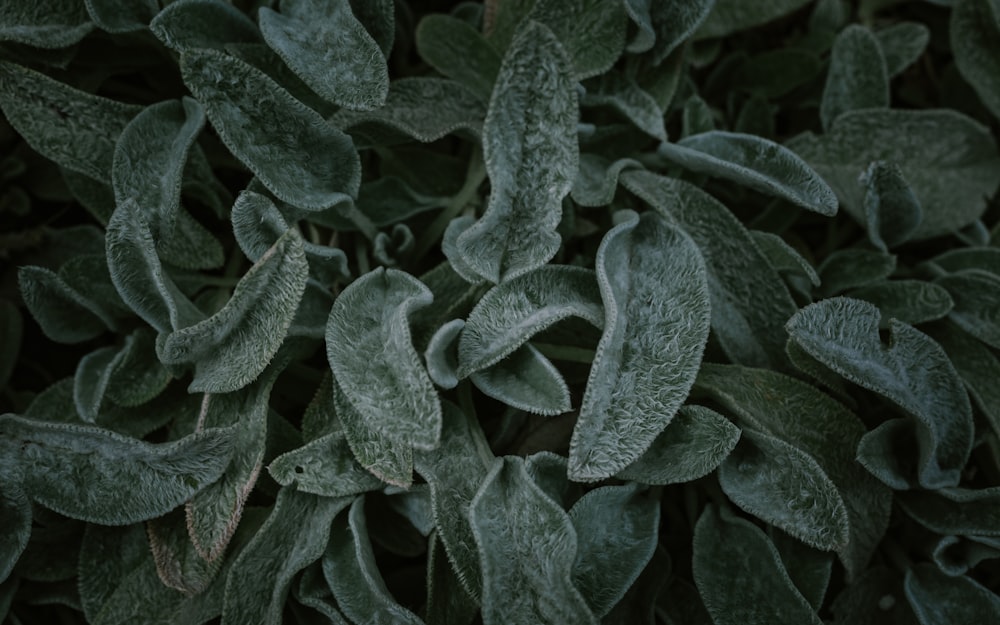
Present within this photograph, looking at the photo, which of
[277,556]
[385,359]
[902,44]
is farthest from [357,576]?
[902,44]

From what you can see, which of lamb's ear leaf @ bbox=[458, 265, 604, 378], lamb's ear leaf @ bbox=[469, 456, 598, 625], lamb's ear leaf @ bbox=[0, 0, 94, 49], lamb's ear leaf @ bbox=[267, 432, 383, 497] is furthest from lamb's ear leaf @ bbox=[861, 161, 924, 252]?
lamb's ear leaf @ bbox=[0, 0, 94, 49]

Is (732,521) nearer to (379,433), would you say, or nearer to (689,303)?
(689,303)

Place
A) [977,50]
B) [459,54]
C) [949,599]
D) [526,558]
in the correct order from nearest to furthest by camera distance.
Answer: [526,558], [949,599], [459,54], [977,50]

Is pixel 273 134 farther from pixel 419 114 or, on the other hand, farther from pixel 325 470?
pixel 325 470

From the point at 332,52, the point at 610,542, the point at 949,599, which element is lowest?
the point at 949,599

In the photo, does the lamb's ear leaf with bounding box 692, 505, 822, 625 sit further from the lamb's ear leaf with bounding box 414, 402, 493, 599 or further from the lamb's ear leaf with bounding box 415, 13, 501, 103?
the lamb's ear leaf with bounding box 415, 13, 501, 103

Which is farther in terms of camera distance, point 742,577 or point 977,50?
point 977,50
